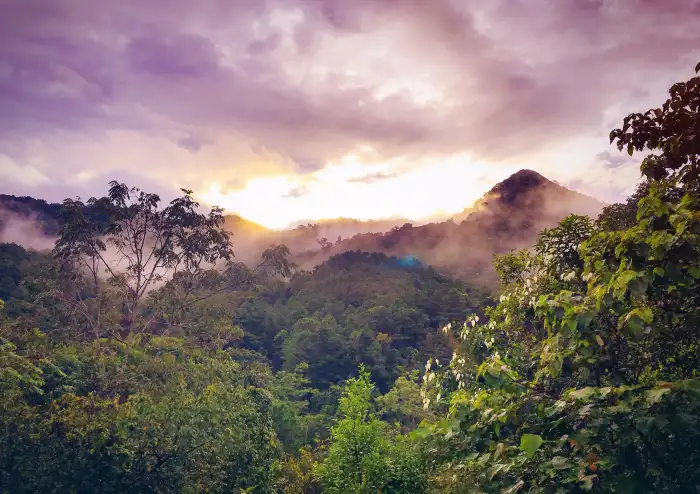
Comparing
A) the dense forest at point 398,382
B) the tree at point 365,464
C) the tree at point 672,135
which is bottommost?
the tree at point 365,464

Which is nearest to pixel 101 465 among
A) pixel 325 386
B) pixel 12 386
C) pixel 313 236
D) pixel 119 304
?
pixel 12 386

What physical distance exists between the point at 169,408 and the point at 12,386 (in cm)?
390

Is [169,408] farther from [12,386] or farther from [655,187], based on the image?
[655,187]

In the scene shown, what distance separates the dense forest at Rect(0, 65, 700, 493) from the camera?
9.95 feet

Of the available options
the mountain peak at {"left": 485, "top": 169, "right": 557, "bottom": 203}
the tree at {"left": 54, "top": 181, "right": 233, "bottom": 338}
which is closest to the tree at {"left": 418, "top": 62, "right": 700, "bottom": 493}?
the tree at {"left": 54, "top": 181, "right": 233, "bottom": 338}

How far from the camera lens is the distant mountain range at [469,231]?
71.8 metres

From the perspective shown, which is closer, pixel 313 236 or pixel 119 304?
→ pixel 119 304

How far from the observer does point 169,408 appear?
12.8 metres

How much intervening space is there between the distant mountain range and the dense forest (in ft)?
121

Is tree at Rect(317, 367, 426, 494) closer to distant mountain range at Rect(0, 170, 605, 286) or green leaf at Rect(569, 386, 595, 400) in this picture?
green leaf at Rect(569, 386, 595, 400)

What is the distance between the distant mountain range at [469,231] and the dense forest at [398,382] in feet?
121

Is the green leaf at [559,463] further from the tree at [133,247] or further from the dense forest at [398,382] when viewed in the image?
the tree at [133,247]

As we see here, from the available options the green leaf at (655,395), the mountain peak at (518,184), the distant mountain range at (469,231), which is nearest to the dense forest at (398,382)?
the green leaf at (655,395)

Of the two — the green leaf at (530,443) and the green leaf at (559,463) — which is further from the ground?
the green leaf at (530,443)
